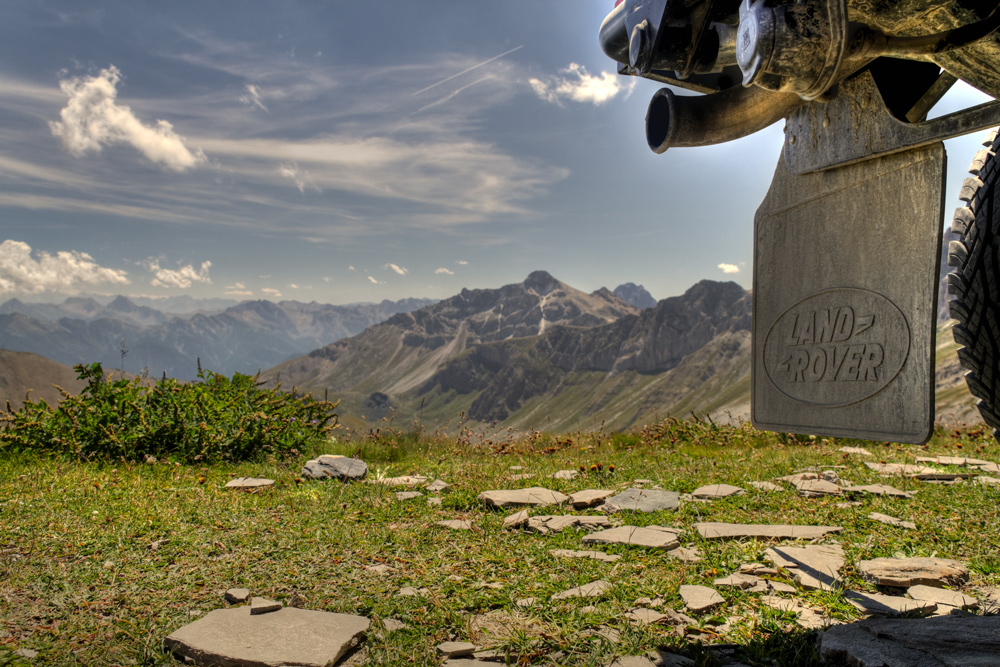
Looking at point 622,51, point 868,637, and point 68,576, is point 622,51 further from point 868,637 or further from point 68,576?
point 68,576

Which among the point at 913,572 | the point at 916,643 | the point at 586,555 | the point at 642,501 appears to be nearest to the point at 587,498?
the point at 642,501

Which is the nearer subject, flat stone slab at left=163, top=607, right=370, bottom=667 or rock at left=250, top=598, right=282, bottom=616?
flat stone slab at left=163, top=607, right=370, bottom=667

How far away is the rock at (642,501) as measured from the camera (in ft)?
15.9

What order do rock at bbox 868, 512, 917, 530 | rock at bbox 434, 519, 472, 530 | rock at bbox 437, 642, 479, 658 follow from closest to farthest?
rock at bbox 437, 642, 479, 658, rock at bbox 868, 512, 917, 530, rock at bbox 434, 519, 472, 530

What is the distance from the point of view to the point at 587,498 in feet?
16.8

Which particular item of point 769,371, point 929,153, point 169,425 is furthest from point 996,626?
point 169,425

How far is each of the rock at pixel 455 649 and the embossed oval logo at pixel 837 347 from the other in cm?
194

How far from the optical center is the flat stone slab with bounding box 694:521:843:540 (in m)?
3.99

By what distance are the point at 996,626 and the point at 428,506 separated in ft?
12.4

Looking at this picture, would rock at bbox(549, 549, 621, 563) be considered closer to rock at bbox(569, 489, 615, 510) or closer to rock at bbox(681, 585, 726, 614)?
rock at bbox(681, 585, 726, 614)

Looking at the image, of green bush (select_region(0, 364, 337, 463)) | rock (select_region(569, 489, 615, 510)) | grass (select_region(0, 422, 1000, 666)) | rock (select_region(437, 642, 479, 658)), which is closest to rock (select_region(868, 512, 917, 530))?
grass (select_region(0, 422, 1000, 666))

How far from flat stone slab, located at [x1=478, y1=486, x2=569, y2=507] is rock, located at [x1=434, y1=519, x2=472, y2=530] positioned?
56cm

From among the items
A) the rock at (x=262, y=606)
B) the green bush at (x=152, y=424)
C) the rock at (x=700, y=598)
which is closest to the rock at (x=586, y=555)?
the rock at (x=700, y=598)

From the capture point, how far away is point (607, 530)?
13.6 feet
